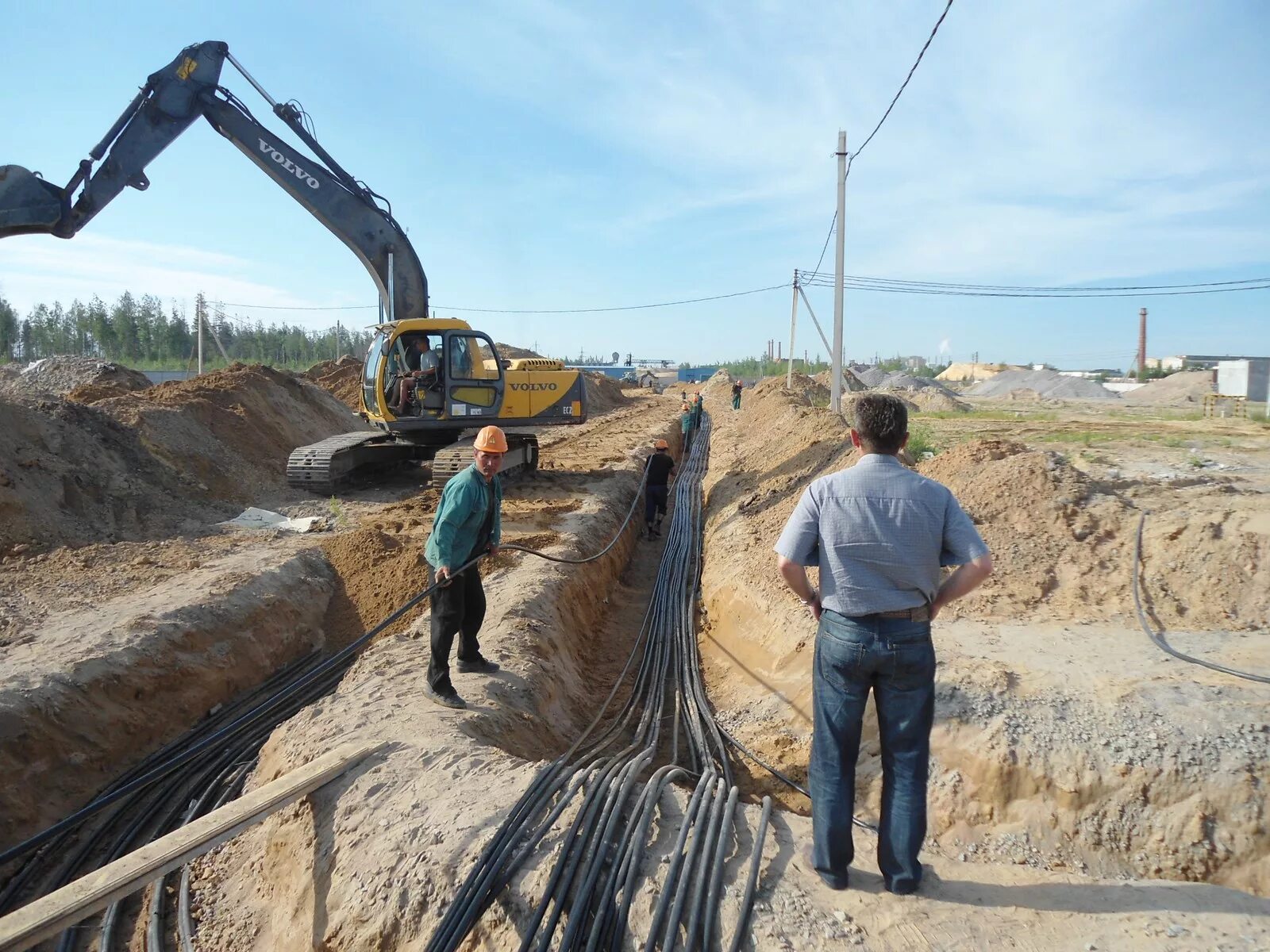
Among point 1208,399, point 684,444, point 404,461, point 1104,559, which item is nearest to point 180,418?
point 404,461

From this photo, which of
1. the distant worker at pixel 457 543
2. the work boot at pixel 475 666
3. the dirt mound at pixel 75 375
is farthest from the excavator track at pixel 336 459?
the distant worker at pixel 457 543

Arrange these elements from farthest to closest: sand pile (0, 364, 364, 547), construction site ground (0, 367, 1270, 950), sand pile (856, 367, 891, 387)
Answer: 1. sand pile (856, 367, 891, 387)
2. sand pile (0, 364, 364, 547)
3. construction site ground (0, 367, 1270, 950)

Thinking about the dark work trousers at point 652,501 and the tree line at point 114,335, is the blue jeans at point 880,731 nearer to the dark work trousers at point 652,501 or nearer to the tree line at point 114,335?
the dark work trousers at point 652,501

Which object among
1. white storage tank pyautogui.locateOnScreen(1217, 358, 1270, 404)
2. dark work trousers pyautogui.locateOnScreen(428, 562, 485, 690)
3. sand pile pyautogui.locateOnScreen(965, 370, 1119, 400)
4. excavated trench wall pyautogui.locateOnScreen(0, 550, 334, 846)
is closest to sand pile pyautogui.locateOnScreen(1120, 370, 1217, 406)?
sand pile pyautogui.locateOnScreen(965, 370, 1119, 400)

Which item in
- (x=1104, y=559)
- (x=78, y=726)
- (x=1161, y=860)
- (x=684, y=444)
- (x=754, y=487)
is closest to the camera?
(x=1161, y=860)

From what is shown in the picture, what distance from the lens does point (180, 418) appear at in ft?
45.2

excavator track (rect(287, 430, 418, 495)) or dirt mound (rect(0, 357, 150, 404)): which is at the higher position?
dirt mound (rect(0, 357, 150, 404))

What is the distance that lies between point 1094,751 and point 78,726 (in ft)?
22.0

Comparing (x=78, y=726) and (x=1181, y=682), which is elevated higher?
(x=1181, y=682)

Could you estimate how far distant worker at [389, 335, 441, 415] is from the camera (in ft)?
38.2

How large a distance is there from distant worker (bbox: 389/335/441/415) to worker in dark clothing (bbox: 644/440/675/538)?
3.65m

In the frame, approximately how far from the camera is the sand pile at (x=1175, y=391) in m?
41.3

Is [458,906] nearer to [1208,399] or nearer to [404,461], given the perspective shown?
[404,461]

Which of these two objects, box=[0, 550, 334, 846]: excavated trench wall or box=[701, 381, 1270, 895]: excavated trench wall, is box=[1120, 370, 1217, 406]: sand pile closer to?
box=[701, 381, 1270, 895]: excavated trench wall
